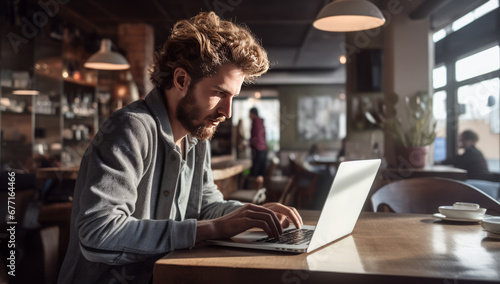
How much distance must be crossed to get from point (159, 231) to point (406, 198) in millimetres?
1392

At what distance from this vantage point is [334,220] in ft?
3.67

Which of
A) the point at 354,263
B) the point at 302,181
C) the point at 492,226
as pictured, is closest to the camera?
the point at 354,263

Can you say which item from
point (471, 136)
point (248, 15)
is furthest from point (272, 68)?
point (471, 136)

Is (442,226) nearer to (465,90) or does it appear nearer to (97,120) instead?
(465,90)

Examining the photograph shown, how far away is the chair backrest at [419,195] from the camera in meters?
2.00

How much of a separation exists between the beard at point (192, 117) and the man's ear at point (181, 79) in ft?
0.08

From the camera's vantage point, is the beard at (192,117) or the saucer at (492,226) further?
the beard at (192,117)

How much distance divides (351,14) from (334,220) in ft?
7.33

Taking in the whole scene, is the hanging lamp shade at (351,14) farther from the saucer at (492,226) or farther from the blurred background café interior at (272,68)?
the saucer at (492,226)

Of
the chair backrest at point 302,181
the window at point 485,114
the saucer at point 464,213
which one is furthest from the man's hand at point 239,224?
the chair backrest at point 302,181

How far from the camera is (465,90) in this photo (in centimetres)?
685

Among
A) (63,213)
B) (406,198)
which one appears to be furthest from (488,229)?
(63,213)

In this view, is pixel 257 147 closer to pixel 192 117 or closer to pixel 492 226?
pixel 192 117

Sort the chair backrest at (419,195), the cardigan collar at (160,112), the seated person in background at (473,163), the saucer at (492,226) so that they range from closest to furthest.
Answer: the saucer at (492,226), the cardigan collar at (160,112), the chair backrest at (419,195), the seated person in background at (473,163)
